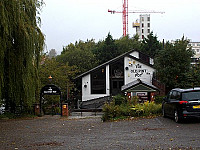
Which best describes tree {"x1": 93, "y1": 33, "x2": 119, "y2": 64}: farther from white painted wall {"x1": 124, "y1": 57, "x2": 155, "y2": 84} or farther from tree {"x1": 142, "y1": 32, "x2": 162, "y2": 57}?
white painted wall {"x1": 124, "y1": 57, "x2": 155, "y2": 84}

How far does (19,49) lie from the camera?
18109 millimetres

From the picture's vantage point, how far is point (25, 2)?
767 inches

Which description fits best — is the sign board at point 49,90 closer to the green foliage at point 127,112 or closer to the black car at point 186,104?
the green foliage at point 127,112

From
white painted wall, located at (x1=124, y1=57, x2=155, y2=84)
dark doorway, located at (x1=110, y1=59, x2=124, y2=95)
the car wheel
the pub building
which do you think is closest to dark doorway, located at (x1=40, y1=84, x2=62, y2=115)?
the car wheel

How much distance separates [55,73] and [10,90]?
600 inches

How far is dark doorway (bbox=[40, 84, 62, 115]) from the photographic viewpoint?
25.9 metres

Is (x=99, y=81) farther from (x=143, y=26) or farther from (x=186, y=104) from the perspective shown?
(x=143, y=26)

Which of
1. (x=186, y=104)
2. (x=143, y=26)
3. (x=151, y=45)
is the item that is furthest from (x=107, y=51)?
(x=143, y=26)

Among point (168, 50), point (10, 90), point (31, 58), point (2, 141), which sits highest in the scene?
point (168, 50)

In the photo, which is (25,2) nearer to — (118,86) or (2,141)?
(2,141)

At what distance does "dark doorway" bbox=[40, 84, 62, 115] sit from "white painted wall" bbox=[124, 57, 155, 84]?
1801 cm

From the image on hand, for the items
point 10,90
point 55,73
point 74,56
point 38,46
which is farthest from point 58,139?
point 74,56

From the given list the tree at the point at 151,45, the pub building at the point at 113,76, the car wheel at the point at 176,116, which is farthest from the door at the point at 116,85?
the car wheel at the point at 176,116

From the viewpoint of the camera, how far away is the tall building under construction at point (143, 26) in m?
153
